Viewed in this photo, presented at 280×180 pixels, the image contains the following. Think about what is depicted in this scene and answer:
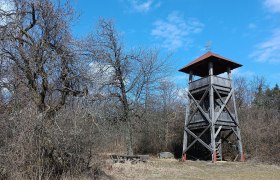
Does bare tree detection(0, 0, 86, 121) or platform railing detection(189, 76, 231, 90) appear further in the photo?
platform railing detection(189, 76, 231, 90)

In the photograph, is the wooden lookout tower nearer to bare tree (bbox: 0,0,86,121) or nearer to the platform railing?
the platform railing

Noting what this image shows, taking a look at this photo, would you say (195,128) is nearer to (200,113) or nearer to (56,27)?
(200,113)

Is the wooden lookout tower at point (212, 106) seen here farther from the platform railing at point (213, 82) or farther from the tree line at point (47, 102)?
the tree line at point (47, 102)

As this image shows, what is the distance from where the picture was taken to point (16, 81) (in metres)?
8.94

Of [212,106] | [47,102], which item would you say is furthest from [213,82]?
[47,102]

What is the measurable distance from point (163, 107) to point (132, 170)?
60.6ft

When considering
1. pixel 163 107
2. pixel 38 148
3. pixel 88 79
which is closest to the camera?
pixel 38 148

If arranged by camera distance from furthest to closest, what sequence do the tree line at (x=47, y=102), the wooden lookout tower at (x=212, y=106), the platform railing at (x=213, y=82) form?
the platform railing at (x=213, y=82) < the wooden lookout tower at (x=212, y=106) < the tree line at (x=47, y=102)

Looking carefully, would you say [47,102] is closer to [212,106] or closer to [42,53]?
[42,53]

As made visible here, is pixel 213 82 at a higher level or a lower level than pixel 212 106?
higher

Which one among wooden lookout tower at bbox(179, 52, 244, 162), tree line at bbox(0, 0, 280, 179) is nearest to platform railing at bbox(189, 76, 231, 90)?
wooden lookout tower at bbox(179, 52, 244, 162)

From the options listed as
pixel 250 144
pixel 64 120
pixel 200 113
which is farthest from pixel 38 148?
pixel 250 144

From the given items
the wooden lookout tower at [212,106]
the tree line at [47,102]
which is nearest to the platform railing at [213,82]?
the wooden lookout tower at [212,106]

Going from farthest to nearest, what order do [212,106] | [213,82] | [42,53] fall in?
[213,82]
[212,106]
[42,53]
